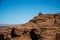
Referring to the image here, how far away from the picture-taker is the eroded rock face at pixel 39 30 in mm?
22864

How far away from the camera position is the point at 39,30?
24516 millimetres

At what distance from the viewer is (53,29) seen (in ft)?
78.3

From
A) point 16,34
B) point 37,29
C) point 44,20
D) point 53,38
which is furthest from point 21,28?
point 53,38

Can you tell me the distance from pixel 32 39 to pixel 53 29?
4.66 metres

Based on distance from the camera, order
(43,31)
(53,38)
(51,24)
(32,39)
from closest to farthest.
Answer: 1. (53,38)
2. (43,31)
3. (32,39)
4. (51,24)

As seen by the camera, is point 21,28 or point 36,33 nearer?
point 36,33

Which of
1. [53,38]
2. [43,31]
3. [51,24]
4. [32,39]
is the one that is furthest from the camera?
[51,24]

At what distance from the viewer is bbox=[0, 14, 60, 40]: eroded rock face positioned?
22.9 metres

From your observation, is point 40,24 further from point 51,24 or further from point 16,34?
point 16,34

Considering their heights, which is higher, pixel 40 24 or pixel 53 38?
pixel 40 24

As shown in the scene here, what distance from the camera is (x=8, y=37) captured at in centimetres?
2705

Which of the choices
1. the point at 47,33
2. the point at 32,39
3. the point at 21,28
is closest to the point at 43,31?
the point at 47,33

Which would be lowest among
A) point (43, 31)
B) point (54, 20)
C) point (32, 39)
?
point (32, 39)

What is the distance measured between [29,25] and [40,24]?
103 inches
